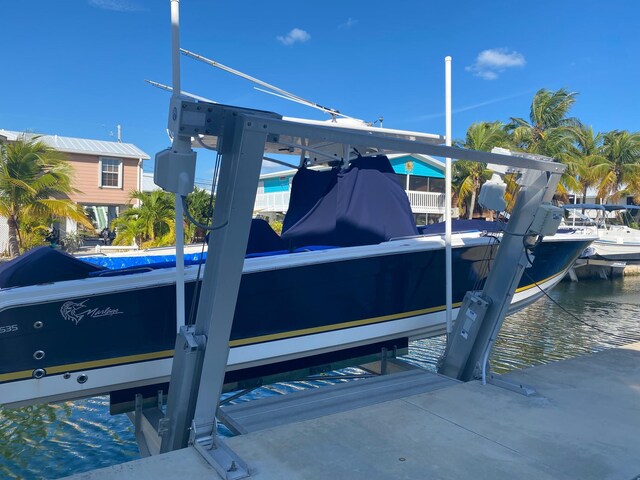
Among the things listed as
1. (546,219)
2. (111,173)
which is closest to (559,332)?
(546,219)

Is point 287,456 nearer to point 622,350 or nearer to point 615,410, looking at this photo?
point 615,410

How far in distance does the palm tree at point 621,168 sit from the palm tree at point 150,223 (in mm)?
23774

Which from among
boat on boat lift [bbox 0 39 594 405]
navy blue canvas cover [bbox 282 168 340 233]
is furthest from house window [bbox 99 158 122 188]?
navy blue canvas cover [bbox 282 168 340 233]

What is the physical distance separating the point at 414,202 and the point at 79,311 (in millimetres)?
18023

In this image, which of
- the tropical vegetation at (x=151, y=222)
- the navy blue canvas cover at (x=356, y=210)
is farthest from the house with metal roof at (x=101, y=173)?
the navy blue canvas cover at (x=356, y=210)

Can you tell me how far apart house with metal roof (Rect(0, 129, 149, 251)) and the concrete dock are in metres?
21.1

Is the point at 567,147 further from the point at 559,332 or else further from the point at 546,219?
the point at 546,219

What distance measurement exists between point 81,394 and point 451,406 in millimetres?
2812

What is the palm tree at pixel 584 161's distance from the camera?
89.1 ft

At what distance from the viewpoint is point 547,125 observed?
30703mm

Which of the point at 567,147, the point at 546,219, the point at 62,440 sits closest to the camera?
the point at 546,219

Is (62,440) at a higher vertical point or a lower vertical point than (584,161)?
lower

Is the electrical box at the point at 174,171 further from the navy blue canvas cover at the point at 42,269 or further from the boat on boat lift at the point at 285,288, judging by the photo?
the navy blue canvas cover at the point at 42,269

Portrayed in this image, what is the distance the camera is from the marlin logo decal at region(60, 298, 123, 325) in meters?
3.73
